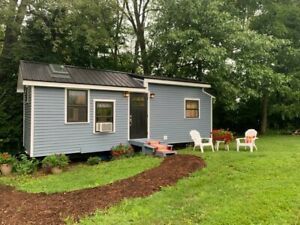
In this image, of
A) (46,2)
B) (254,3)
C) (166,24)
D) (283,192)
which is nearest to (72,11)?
(46,2)

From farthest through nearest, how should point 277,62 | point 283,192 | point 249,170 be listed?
point 277,62, point 249,170, point 283,192

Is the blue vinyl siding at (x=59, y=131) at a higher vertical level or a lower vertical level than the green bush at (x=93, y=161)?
higher

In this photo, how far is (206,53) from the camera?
47.6 ft

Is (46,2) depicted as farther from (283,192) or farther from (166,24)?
(283,192)

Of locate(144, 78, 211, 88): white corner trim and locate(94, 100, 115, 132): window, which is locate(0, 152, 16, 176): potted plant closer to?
locate(94, 100, 115, 132): window

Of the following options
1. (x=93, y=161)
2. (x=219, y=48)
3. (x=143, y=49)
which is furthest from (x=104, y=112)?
(x=143, y=49)

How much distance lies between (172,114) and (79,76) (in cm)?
430

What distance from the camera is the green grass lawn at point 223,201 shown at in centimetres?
493

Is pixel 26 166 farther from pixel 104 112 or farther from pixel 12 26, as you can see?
pixel 12 26

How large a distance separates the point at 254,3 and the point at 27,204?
17595mm

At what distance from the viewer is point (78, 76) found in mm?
11227

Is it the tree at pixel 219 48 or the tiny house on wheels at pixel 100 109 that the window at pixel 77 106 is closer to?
the tiny house on wheels at pixel 100 109

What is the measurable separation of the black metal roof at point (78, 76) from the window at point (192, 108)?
8.57ft

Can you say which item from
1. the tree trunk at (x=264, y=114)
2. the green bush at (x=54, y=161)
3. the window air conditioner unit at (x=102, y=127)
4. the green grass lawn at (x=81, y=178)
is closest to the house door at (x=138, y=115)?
the window air conditioner unit at (x=102, y=127)
